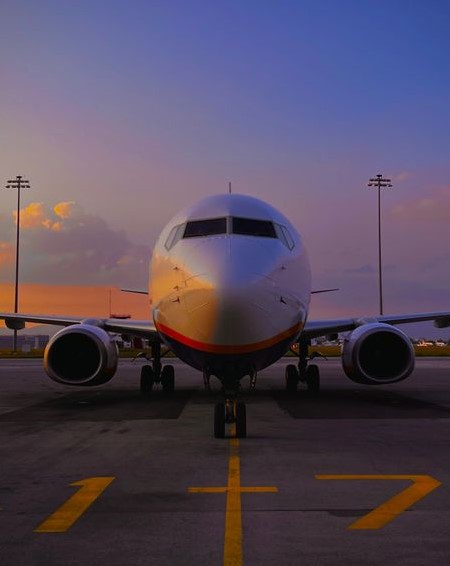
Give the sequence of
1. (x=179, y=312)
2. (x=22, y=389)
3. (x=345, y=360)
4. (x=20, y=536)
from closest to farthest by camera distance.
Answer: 1. (x=20, y=536)
2. (x=179, y=312)
3. (x=345, y=360)
4. (x=22, y=389)

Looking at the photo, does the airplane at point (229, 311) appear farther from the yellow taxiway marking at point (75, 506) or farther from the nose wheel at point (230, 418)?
the yellow taxiway marking at point (75, 506)

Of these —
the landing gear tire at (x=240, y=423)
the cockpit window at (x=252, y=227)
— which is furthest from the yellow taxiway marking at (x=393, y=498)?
the cockpit window at (x=252, y=227)

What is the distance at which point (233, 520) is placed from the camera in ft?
15.9

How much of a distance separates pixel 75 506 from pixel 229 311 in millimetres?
4568

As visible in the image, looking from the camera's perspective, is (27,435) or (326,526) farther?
(27,435)

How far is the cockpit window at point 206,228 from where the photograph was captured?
37.4 ft

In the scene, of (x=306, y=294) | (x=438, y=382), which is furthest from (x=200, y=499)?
(x=438, y=382)

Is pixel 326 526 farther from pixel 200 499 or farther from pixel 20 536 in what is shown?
pixel 20 536

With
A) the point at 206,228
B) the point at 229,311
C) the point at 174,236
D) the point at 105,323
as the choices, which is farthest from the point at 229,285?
the point at 105,323

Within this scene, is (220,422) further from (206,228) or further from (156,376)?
(156,376)

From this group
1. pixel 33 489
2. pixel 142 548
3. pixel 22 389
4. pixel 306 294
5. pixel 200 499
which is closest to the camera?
pixel 142 548

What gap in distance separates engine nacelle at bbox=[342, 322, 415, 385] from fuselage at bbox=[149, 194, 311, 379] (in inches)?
65.8

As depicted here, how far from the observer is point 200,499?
5531 mm

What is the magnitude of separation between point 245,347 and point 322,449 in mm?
2351
